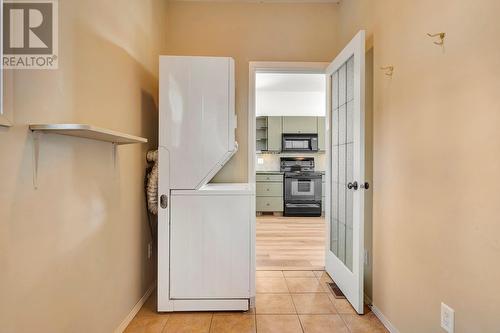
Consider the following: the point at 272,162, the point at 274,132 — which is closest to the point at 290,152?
the point at 272,162

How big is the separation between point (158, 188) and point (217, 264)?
709 mm

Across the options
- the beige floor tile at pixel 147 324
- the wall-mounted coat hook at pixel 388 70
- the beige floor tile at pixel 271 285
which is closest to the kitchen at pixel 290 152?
the beige floor tile at pixel 271 285

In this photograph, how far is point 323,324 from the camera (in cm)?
196

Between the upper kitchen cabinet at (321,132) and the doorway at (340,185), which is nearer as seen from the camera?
the doorway at (340,185)

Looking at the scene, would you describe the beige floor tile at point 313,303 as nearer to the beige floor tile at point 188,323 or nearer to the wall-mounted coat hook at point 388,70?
the beige floor tile at point 188,323

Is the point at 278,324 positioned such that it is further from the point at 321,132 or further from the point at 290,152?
the point at 321,132

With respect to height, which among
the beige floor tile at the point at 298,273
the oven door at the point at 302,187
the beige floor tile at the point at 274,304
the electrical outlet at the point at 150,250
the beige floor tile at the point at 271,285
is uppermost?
the oven door at the point at 302,187

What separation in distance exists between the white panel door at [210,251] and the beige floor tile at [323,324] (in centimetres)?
46

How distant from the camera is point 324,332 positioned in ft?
6.11

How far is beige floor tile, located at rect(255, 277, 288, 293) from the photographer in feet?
8.13

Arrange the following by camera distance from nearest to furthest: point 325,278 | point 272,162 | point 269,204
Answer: point 325,278, point 269,204, point 272,162

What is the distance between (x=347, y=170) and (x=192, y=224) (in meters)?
1.32

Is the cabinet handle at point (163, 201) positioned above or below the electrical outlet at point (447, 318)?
above

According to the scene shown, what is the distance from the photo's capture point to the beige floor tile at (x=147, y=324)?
1.88 meters
